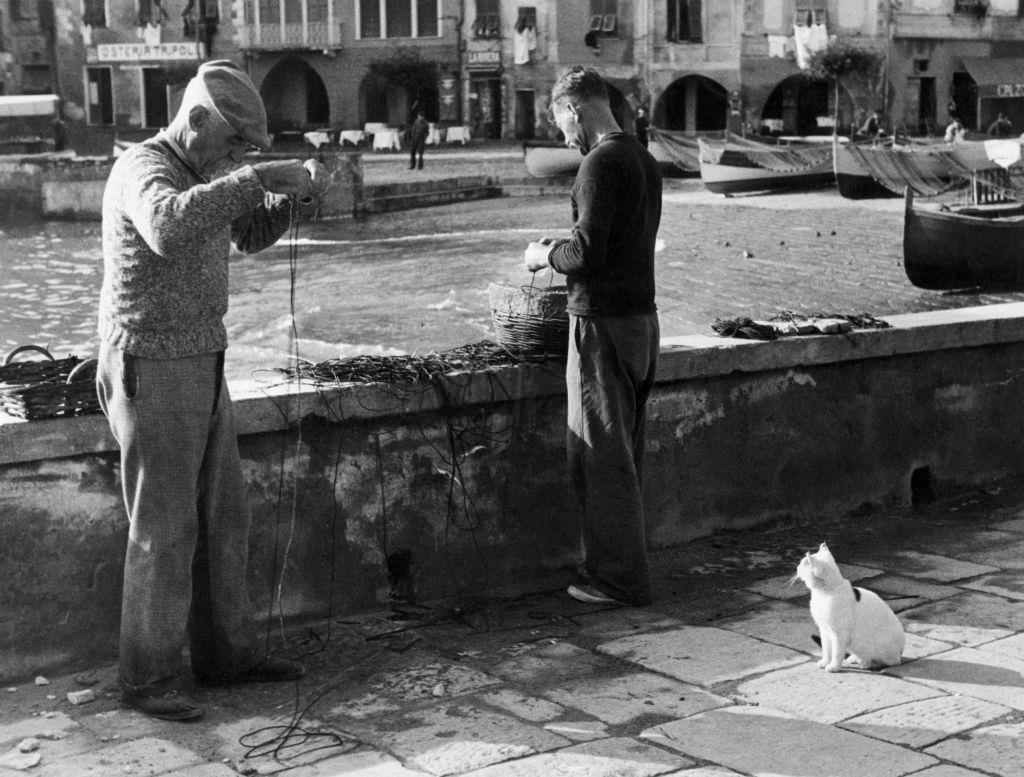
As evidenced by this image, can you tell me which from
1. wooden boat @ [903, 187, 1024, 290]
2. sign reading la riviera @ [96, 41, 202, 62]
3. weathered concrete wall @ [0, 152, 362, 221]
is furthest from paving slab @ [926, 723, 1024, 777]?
sign reading la riviera @ [96, 41, 202, 62]

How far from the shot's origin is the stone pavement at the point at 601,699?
149 inches

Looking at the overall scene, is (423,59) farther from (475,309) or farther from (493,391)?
(493,391)

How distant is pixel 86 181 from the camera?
28406mm

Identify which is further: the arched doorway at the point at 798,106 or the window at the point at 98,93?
the window at the point at 98,93

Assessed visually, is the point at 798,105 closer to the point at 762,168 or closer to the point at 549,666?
the point at 762,168

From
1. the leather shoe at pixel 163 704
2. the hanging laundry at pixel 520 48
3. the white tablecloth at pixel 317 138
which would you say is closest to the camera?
the leather shoe at pixel 163 704

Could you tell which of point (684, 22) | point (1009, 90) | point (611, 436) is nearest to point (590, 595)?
point (611, 436)

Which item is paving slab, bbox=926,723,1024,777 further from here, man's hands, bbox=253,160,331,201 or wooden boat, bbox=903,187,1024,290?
wooden boat, bbox=903,187,1024,290

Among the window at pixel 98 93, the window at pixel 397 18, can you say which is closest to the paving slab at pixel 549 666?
the window at pixel 397 18

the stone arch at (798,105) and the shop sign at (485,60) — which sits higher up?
the shop sign at (485,60)

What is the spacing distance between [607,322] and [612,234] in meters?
0.29

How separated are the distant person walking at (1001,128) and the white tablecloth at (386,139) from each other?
15643 mm

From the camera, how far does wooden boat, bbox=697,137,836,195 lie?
2756cm

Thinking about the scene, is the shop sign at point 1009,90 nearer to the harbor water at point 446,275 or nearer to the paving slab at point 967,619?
the harbor water at point 446,275
